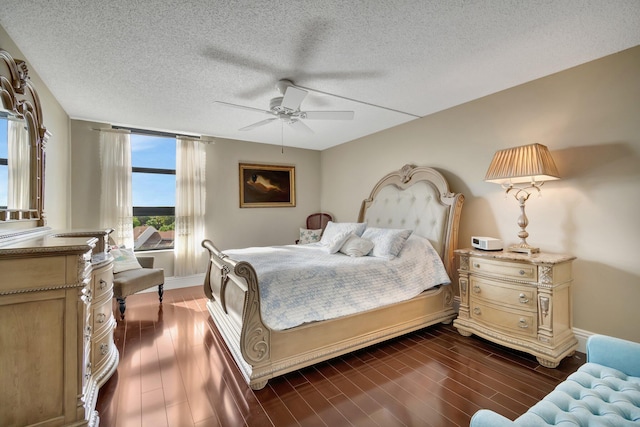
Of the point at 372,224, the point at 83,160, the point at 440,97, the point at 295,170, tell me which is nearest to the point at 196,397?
the point at 372,224

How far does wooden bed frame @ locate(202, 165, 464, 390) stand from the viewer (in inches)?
80.2

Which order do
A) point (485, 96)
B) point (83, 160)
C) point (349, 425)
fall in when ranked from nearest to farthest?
point (349, 425)
point (485, 96)
point (83, 160)

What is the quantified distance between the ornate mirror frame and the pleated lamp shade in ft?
11.8

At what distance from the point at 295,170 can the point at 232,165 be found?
123 centimetres

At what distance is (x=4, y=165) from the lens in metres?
1.82

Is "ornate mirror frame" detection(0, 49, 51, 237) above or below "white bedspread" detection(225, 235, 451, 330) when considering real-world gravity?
above

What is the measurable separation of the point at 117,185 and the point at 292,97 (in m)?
3.21

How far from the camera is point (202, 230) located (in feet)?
15.4

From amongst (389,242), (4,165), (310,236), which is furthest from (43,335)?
(310,236)

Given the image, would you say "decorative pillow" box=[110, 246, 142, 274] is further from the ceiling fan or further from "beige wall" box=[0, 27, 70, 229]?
the ceiling fan

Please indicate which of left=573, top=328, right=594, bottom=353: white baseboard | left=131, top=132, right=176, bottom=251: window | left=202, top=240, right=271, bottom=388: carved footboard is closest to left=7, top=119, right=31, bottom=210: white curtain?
left=202, top=240, right=271, bottom=388: carved footboard

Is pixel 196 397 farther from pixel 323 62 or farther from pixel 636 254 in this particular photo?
pixel 636 254

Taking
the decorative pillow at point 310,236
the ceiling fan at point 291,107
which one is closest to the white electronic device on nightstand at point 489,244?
the ceiling fan at point 291,107

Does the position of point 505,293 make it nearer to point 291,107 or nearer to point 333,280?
point 333,280
